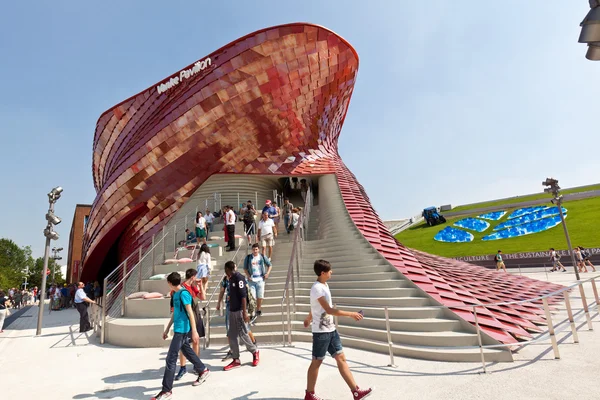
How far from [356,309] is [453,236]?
29149 mm

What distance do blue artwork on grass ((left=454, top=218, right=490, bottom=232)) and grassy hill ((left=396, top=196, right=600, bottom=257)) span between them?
0.63m

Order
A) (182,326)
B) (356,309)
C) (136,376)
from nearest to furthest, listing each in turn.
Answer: (182,326) → (136,376) → (356,309)

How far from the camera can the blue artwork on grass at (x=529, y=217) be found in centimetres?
2977

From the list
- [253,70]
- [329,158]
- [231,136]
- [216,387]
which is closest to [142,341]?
[216,387]

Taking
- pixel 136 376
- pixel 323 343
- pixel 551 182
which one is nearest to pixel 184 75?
pixel 136 376

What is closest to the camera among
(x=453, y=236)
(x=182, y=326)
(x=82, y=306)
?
(x=182, y=326)

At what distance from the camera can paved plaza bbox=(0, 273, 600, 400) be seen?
3.15 m

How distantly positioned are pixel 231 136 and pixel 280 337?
10.9 metres

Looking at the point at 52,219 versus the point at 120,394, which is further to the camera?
the point at 52,219

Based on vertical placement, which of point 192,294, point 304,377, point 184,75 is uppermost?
point 184,75

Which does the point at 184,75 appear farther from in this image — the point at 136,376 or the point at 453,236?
the point at 453,236

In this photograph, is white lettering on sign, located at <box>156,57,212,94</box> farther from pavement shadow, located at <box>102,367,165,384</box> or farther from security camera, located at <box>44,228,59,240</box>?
pavement shadow, located at <box>102,367,165,384</box>

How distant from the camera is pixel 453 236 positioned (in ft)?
Answer: 103

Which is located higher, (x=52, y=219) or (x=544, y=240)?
(x=52, y=219)
